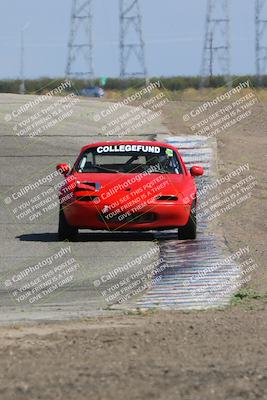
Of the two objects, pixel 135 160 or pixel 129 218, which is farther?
pixel 135 160

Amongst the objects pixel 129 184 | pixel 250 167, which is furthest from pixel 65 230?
pixel 250 167

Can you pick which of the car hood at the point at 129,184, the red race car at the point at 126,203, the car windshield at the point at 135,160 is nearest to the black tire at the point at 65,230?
the red race car at the point at 126,203

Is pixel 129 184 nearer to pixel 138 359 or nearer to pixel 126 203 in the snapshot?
pixel 126 203

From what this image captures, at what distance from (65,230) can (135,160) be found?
161cm

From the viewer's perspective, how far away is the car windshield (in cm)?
1544

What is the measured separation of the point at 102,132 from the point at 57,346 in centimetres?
2506

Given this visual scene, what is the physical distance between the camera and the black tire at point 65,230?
14.6 meters

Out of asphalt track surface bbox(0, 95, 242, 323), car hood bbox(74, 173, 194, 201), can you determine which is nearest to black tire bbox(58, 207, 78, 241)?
asphalt track surface bbox(0, 95, 242, 323)

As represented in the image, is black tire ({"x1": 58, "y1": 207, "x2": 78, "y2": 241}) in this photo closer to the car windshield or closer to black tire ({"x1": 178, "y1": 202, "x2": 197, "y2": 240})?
the car windshield

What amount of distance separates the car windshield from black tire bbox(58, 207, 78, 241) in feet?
3.40

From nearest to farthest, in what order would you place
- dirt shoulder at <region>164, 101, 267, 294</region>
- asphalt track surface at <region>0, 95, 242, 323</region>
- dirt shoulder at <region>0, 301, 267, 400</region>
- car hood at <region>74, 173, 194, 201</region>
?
dirt shoulder at <region>0, 301, 267, 400</region>, asphalt track surface at <region>0, 95, 242, 323</region>, dirt shoulder at <region>164, 101, 267, 294</region>, car hood at <region>74, 173, 194, 201</region>

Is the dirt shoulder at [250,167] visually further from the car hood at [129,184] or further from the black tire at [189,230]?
the car hood at [129,184]

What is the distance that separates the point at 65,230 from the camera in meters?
14.7

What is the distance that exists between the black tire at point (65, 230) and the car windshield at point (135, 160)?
1036 mm
